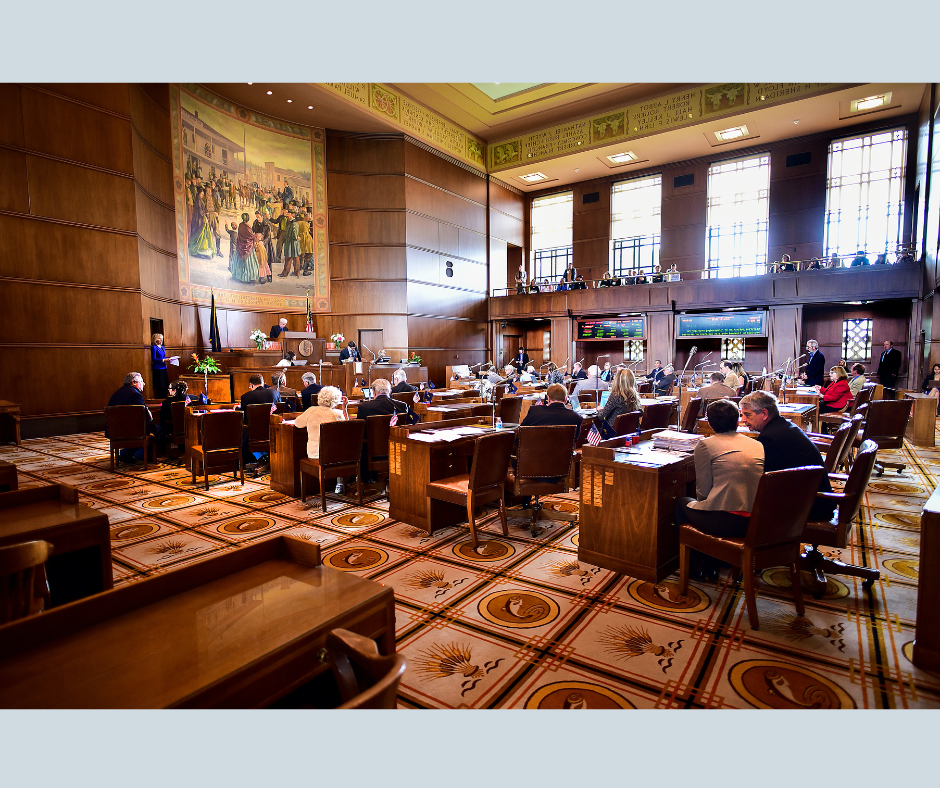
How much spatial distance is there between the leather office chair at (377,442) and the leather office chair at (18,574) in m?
3.30

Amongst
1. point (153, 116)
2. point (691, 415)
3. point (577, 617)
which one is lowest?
point (577, 617)

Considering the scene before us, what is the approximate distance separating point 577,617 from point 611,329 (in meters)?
12.6

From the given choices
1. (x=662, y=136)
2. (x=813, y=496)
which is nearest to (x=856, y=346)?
(x=662, y=136)

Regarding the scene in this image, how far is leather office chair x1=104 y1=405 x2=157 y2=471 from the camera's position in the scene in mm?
5934

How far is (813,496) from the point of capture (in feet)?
8.69

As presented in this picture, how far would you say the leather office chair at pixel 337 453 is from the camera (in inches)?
177

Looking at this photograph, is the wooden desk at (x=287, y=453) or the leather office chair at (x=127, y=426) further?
the leather office chair at (x=127, y=426)

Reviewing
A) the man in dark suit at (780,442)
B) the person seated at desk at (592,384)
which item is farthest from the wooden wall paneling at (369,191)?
the man in dark suit at (780,442)

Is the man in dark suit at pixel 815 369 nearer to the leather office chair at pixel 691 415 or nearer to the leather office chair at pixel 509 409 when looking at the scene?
the leather office chair at pixel 691 415

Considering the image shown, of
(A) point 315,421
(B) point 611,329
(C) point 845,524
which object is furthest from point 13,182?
(B) point 611,329

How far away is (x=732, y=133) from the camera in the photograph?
43.3 ft

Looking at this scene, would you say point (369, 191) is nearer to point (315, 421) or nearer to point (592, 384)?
point (592, 384)

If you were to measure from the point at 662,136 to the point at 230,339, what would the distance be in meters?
12.0

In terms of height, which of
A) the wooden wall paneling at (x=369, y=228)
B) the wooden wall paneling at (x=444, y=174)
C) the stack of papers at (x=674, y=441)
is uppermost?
the wooden wall paneling at (x=444, y=174)
